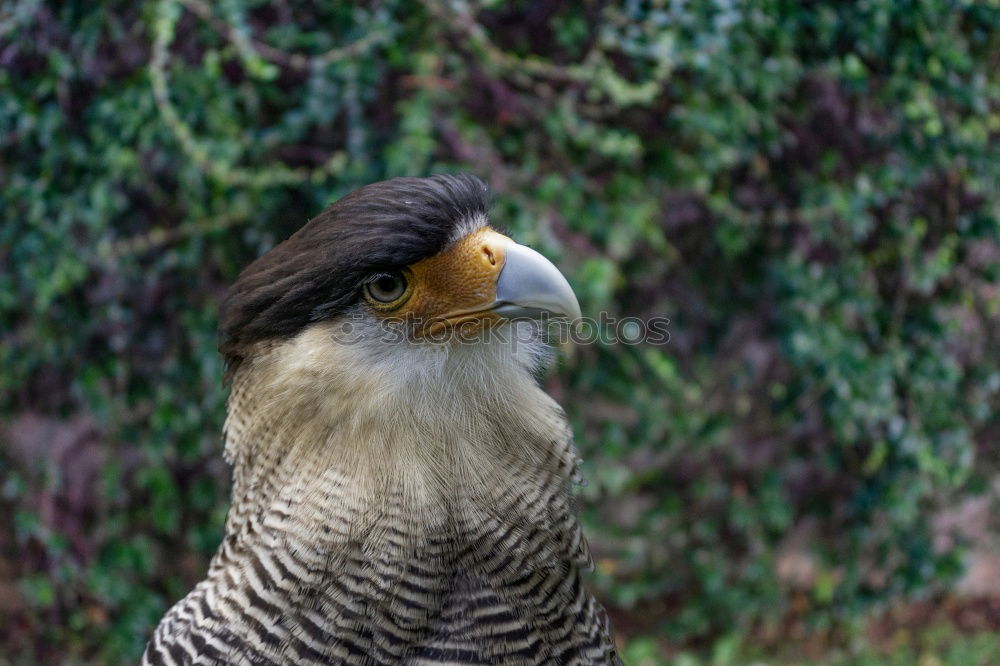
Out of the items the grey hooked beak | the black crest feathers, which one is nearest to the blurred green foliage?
the black crest feathers

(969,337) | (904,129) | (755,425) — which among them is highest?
(904,129)

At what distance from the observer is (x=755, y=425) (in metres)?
4.74

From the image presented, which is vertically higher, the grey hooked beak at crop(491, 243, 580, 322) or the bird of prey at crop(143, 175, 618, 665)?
the grey hooked beak at crop(491, 243, 580, 322)

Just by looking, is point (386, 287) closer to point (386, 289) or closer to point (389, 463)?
point (386, 289)

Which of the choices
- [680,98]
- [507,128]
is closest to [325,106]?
[507,128]

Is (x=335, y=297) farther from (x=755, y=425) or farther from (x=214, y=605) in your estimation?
(x=755, y=425)

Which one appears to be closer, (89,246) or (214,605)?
(214,605)

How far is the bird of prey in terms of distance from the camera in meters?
1.76

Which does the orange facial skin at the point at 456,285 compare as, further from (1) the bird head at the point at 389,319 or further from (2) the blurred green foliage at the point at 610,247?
(2) the blurred green foliage at the point at 610,247

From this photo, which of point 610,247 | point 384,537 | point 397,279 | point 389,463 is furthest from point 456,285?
point 610,247

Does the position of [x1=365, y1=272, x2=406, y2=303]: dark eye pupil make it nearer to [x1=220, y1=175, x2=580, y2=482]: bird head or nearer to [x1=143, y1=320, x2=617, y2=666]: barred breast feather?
[x1=220, y1=175, x2=580, y2=482]: bird head

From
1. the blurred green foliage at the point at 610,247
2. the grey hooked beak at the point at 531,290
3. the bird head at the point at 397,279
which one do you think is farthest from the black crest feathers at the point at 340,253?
the blurred green foliage at the point at 610,247

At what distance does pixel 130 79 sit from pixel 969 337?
4.25 m

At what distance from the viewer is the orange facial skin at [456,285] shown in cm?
185
